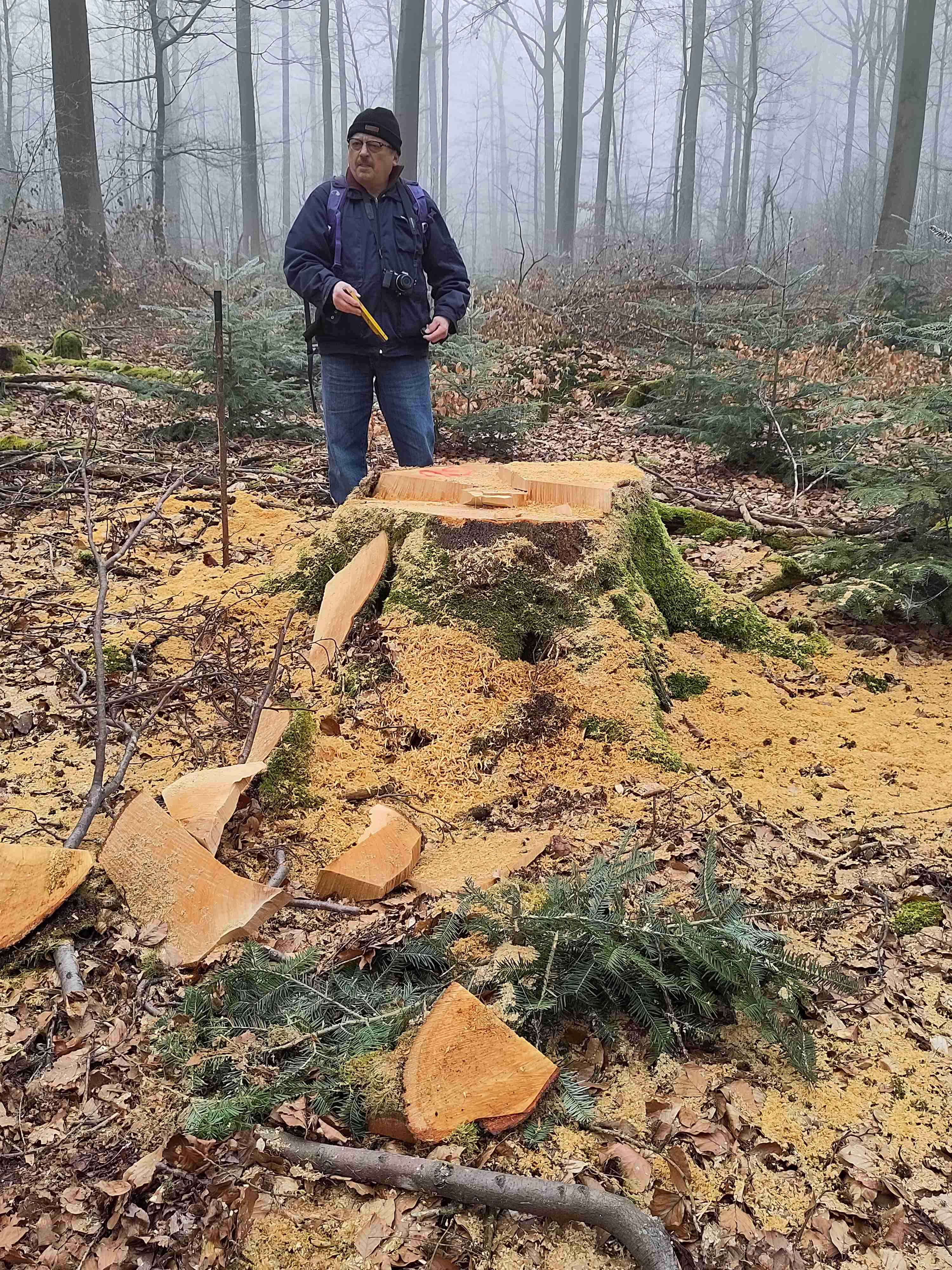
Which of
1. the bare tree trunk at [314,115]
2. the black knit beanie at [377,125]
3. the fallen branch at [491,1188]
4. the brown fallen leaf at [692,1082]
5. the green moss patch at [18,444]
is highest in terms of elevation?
the bare tree trunk at [314,115]

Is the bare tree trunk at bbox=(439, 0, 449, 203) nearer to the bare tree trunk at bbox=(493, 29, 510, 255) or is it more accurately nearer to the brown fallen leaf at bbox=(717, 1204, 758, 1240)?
the bare tree trunk at bbox=(493, 29, 510, 255)

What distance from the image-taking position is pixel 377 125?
4.24m

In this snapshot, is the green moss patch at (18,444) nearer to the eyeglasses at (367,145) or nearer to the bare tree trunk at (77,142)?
the eyeglasses at (367,145)

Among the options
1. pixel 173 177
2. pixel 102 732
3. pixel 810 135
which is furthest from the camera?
pixel 810 135

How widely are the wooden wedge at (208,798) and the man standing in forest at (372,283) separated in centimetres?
250

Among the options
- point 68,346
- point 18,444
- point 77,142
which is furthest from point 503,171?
point 18,444

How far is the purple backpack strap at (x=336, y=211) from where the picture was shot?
14.6 feet

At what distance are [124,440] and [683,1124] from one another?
690 cm

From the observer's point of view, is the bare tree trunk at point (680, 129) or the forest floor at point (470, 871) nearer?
the forest floor at point (470, 871)

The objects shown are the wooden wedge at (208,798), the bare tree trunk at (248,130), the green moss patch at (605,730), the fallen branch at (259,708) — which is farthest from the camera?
the bare tree trunk at (248,130)

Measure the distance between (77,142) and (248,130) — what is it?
430 inches

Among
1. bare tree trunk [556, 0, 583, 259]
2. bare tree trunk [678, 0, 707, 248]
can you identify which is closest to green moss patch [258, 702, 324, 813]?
bare tree trunk [556, 0, 583, 259]

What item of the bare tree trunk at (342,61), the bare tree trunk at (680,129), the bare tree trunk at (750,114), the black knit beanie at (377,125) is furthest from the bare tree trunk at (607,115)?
the black knit beanie at (377,125)

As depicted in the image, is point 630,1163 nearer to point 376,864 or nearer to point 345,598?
point 376,864
